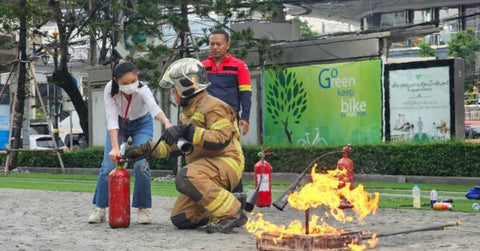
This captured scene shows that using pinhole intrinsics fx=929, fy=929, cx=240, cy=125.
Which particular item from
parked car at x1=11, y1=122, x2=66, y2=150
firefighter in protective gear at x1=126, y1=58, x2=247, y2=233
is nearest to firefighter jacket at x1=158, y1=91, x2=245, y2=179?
firefighter in protective gear at x1=126, y1=58, x2=247, y2=233

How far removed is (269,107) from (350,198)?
17150mm

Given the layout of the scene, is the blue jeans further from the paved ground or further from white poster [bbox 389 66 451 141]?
white poster [bbox 389 66 451 141]

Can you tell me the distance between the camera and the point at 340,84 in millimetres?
22297

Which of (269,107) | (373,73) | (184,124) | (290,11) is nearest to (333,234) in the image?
(184,124)

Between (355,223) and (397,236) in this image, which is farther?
(355,223)

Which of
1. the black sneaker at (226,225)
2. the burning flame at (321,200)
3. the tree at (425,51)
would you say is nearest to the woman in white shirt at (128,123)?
the black sneaker at (226,225)

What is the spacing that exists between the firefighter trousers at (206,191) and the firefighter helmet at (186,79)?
62 cm

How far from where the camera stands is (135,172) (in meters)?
8.84

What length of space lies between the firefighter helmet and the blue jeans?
95 centimetres

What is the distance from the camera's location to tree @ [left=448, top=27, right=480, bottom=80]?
5938 cm

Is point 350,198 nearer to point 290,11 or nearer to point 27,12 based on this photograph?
point 27,12

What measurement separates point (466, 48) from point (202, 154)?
53667 mm

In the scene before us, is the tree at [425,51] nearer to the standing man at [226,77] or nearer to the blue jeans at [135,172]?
the standing man at [226,77]

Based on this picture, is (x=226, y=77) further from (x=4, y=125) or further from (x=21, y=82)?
(x=4, y=125)
